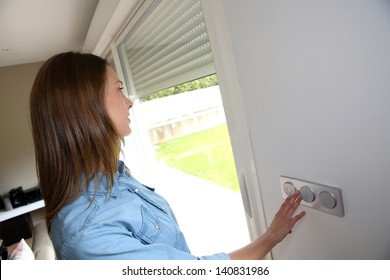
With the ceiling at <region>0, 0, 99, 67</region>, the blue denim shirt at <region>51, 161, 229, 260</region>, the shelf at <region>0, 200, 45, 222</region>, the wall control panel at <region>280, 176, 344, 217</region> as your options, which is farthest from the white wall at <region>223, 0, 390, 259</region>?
the shelf at <region>0, 200, 45, 222</region>

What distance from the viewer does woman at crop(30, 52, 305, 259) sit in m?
0.74

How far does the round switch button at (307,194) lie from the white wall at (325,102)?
1.4 inches

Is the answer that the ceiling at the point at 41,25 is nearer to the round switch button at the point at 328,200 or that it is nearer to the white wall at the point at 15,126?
the white wall at the point at 15,126

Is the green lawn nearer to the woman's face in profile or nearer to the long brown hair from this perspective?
the woman's face in profile

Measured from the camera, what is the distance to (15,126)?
429 centimetres

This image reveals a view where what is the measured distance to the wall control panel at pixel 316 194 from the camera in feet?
2.61

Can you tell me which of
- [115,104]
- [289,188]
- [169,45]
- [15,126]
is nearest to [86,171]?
[115,104]

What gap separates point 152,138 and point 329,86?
220cm

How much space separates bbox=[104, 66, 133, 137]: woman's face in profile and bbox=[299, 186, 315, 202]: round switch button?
645 millimetres

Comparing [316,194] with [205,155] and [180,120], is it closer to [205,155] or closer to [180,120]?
[205,155]

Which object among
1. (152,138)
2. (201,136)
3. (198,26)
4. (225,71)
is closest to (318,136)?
(225,71)

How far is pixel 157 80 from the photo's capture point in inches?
79.7

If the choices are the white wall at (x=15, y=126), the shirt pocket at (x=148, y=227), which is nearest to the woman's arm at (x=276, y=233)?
the shirt pocket at (x=148, y=227)

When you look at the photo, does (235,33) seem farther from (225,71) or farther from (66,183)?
(66,183)
